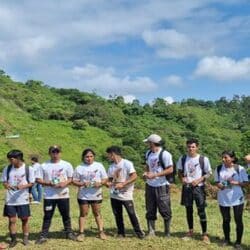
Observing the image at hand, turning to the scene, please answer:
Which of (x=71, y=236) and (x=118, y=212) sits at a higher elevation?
(x=118, y=212)

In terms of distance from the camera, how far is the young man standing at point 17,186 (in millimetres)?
8789

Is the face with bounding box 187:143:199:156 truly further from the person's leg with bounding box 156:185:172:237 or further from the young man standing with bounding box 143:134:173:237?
the person's leg with bounding box 156:185:172:237

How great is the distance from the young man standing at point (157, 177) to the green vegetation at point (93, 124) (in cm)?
2123

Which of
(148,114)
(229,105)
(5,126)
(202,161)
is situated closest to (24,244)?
(202,161)

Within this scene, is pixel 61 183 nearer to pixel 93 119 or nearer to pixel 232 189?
pixel 232 189

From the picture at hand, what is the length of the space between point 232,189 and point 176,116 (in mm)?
65398

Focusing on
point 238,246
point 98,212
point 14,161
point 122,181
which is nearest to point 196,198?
point 238,246

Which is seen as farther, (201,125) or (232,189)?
(201,125)

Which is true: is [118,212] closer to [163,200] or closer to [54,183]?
[163,200]

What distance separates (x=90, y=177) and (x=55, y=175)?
616mm

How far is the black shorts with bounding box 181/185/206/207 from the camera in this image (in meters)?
9.05

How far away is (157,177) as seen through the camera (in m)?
9.07

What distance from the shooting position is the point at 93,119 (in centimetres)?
5403

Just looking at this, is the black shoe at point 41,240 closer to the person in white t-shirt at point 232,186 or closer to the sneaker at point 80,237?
the sneaker at point 80,237
